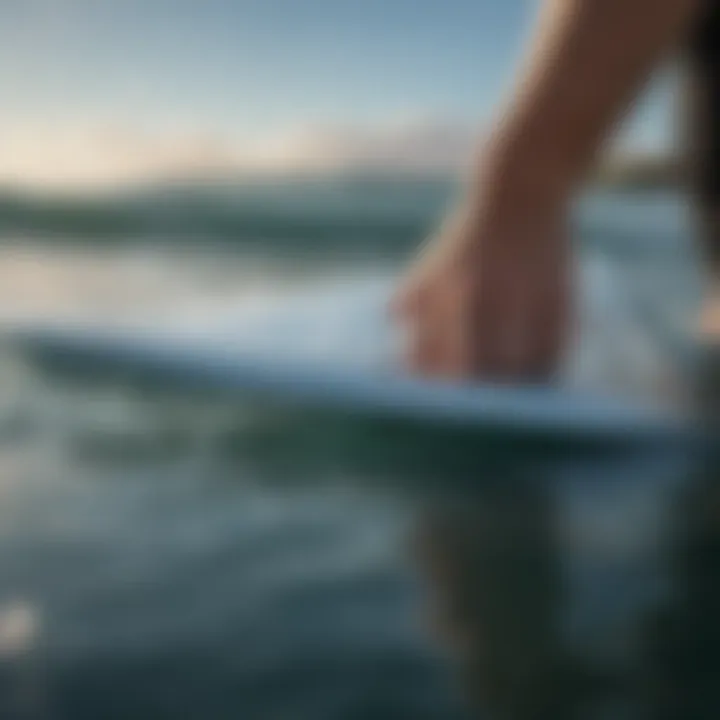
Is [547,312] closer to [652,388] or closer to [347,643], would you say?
[652,388]

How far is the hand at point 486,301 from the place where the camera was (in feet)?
1.94

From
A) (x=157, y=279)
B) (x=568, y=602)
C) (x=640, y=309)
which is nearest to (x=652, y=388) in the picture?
(x=640, y=309)

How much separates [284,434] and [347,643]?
0.15m

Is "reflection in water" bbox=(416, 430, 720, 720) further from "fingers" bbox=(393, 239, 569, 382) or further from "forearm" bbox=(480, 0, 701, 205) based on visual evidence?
"forearm" bbox=(480, 0, 701, 205)

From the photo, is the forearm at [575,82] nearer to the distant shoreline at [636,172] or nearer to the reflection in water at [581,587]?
the distant shoreline at [636,172]

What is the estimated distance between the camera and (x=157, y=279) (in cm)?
60

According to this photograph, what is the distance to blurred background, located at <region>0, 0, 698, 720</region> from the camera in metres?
0.53

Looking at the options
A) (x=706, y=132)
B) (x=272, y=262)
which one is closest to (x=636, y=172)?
(x=706, y=132)

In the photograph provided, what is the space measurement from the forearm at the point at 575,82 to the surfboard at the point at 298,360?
0.11 meters

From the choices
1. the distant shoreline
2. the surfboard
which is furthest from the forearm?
the surfboard

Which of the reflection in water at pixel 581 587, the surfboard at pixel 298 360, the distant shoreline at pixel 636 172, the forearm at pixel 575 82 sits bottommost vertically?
the reflection in water at pixel 581 587

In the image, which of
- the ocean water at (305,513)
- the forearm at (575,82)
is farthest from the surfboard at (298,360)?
the forearm at (575,82)

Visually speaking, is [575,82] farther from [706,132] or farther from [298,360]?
[298,360]

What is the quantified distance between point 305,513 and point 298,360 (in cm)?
10
